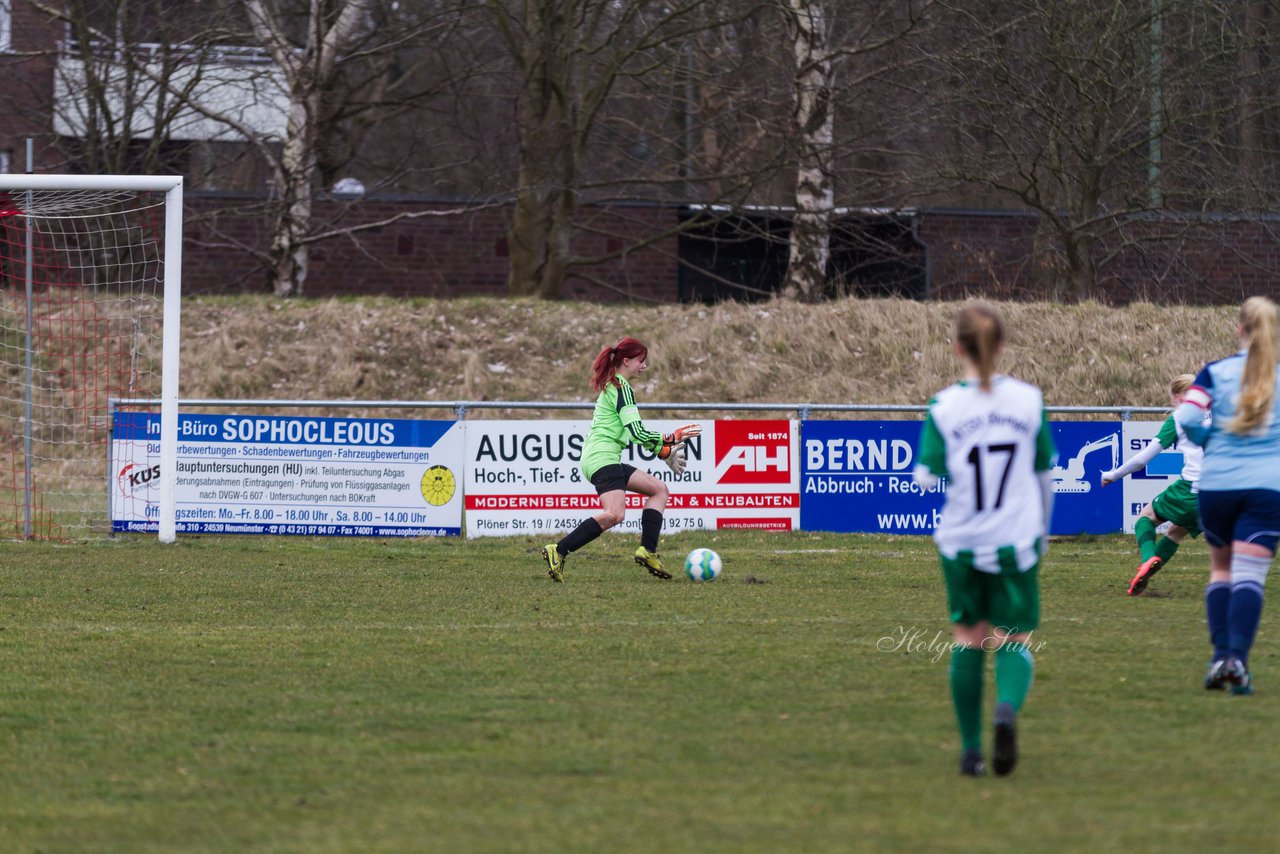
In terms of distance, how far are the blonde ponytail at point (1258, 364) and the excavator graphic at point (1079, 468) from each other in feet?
29.0

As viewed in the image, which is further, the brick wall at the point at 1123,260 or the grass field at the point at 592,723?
the brick wall at the point at 1123,260

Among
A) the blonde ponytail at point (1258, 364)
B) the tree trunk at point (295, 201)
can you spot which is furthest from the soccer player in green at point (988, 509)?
the tree trunk at point (295, 201)

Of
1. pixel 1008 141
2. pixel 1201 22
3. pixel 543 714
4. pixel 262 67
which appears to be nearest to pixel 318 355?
pixel 262 67

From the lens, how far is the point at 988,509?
5094mm

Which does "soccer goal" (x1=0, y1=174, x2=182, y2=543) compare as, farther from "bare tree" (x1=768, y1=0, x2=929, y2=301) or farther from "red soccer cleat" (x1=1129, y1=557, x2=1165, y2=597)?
"bare tree" (x1=768, y1=0, x2=929, y2=301)

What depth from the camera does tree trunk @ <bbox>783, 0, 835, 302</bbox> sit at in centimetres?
2283

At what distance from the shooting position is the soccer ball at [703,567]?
11.1m

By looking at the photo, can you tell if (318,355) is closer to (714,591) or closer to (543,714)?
(714,591)

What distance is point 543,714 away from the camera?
6340 mm

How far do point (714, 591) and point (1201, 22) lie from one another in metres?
15.6

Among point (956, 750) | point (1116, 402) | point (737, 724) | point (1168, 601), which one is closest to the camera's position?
point (956, 750)

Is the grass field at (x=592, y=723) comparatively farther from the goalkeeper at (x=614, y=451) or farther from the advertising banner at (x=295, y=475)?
the advertising banner at (x=295, y=475)

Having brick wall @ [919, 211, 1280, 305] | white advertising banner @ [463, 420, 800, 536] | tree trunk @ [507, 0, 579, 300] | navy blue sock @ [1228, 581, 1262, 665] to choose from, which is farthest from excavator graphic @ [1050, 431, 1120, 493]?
tree trunk @ [507, 0, 579, 300]

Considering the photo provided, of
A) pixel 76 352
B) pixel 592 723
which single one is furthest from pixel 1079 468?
pixel 76 352
